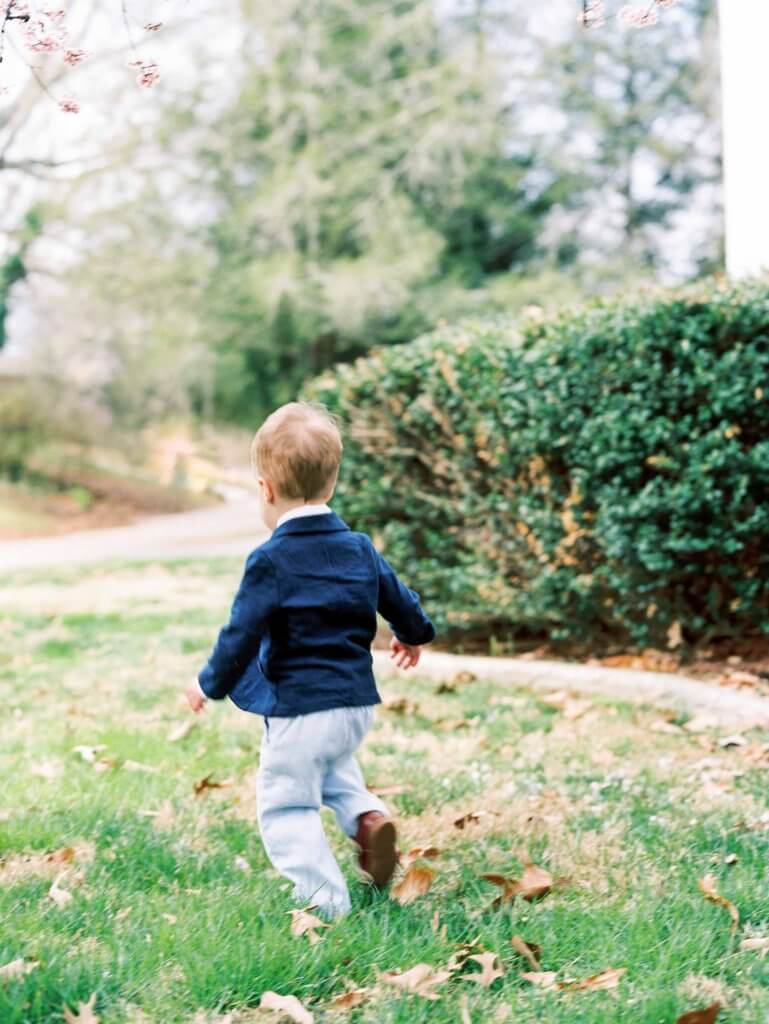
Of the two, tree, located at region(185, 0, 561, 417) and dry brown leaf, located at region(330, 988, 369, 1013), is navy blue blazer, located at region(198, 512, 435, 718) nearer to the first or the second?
dry brown leaf, located at region(330, 988, 369, 1013)

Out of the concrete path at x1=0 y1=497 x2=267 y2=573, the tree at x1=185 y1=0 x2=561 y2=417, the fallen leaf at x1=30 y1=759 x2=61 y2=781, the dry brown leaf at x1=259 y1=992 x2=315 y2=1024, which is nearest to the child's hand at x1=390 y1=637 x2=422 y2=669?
the dry brown leaf at x1=259 y1=992 x2=315 y2=1024

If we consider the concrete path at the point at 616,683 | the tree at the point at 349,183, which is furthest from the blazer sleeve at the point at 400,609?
the tree at the point at 349,183

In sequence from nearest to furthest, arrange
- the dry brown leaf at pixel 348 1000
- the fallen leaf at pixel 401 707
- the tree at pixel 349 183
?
1. the dry brown leaf at pixel 348 1000
2. the fallen leaf at pixel 401 707
3. the tree at pixel 349 183

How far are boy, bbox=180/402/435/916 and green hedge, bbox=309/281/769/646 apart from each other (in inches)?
109

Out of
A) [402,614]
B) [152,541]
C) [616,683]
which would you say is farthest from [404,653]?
[152,541]

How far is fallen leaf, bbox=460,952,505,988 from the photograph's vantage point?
252cm

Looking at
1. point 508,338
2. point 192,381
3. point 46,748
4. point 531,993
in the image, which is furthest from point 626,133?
point 531,993

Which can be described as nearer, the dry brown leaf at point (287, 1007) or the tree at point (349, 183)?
the dry brown leaf at point (287, 1007)

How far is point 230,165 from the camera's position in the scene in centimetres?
2188

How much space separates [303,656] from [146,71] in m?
1.64

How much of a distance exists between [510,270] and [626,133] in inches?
135

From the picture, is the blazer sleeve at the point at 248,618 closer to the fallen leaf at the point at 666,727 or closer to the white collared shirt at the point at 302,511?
the white collared shirt at the point at 302,511

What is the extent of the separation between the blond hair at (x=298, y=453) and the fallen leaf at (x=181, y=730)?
6.94ft

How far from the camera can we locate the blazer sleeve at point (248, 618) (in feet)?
9.46
